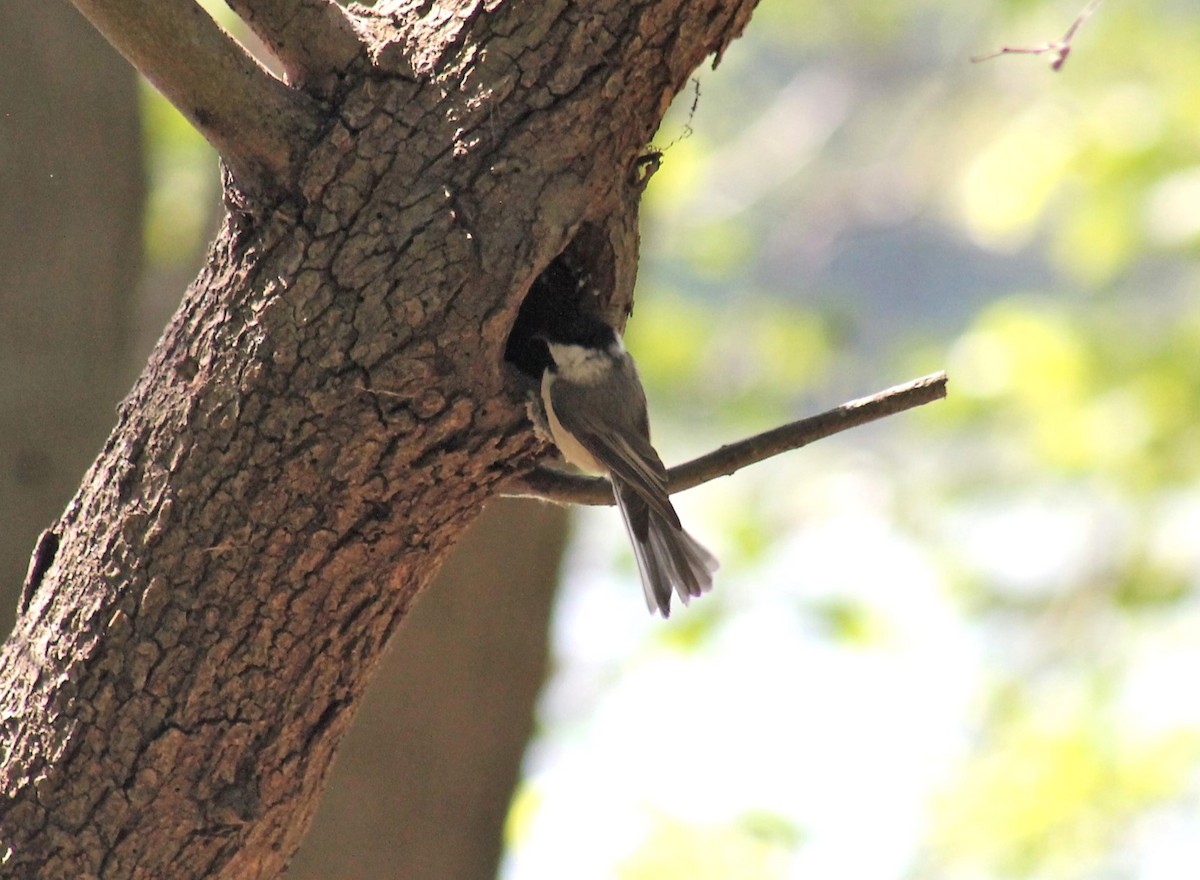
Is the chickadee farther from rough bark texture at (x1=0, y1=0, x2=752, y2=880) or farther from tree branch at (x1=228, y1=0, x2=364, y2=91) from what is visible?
tree branch at (x1=228, y1=0, x2=364, y2=91)

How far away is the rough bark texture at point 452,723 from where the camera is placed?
363 centimetres

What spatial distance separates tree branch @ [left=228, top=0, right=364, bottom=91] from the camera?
7.70 ft

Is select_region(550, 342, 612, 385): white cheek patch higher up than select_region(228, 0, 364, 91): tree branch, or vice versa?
select_region(550, 342, 612, 385): white cheek patch

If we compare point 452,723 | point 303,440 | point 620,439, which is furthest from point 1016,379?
point 303,440

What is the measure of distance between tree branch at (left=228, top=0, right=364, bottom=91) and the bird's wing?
94cm

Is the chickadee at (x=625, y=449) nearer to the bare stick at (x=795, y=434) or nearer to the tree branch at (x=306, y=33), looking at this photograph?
the bare stick at (x=795, y=434)

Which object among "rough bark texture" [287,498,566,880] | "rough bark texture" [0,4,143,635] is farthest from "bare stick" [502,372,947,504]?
"rough bark texture" [0,4,143,635]

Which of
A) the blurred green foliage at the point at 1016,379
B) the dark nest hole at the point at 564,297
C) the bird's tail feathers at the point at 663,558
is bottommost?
the bird's tail feathers at the point at 663,558

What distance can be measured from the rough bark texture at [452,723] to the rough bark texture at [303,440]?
1200 millimetres

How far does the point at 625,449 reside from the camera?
315 centimetres

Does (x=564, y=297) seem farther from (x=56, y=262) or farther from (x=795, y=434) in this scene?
(x=56, y=262)

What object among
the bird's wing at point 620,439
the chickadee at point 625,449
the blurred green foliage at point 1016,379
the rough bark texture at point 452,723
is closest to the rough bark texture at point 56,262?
the rough bark texture at point 452,723

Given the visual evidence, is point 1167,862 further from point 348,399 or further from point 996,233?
point 348,399

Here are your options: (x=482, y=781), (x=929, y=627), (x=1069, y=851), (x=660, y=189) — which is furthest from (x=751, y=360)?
(x=482, y=781)
